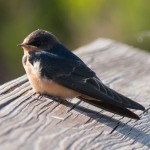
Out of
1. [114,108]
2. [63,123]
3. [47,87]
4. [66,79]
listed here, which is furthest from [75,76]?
[63,123]

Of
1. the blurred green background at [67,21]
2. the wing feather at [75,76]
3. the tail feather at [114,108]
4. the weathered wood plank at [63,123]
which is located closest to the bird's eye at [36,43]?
the wing feather at [75,76]

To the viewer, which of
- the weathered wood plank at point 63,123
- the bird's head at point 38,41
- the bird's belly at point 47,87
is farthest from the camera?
the bird's head at point 38,41

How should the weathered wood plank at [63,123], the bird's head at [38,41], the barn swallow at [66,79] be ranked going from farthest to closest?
the bird's head at [38,41] < the barn swallow at [66,79] < the weathered wood plank at [63,123]

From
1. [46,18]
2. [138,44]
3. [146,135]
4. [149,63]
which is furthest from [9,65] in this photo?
[146,135]

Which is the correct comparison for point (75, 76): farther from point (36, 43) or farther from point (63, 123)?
point (63, 123)

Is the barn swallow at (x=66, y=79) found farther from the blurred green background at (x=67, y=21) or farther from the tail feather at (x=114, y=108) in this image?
the blurred green background at (x=67, y=21)

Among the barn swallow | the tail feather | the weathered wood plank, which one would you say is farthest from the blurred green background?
the tail feather
